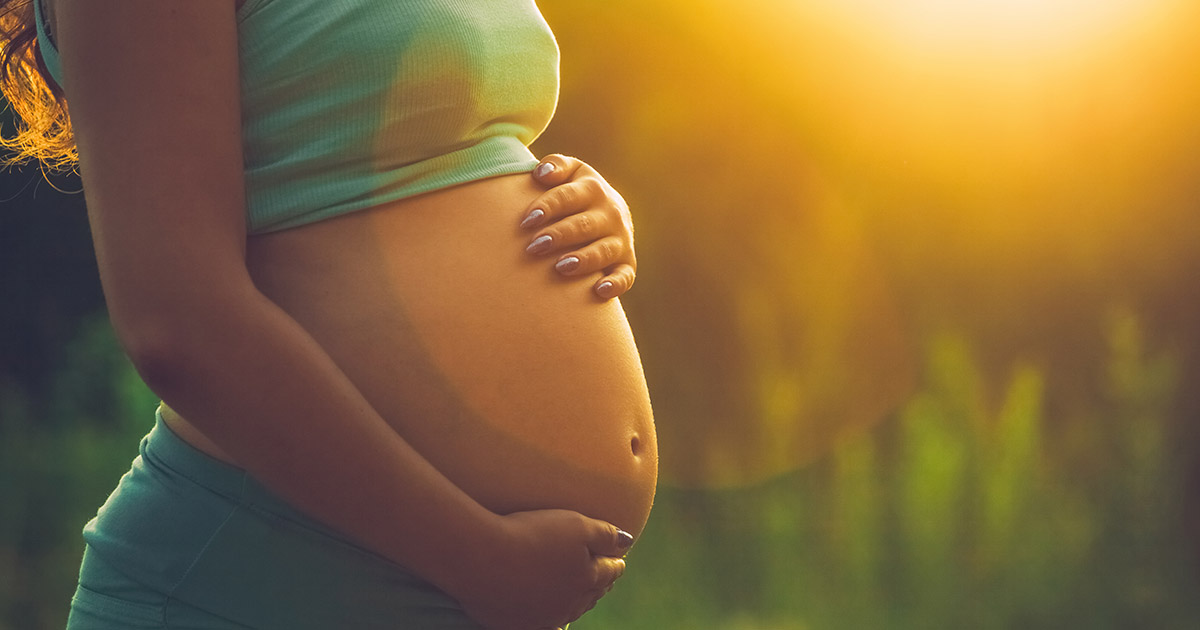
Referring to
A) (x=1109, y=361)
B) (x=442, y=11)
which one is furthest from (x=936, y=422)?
(x=442, y=11)

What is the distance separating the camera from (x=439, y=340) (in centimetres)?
89

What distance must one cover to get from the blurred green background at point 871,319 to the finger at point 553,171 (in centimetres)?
207

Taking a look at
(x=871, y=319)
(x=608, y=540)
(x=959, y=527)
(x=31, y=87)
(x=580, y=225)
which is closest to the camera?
(x=608, y=540)

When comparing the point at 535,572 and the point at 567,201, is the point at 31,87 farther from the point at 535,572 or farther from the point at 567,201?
the point at 535,572

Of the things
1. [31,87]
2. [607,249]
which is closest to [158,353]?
[607,249]

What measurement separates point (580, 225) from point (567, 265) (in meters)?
0.05

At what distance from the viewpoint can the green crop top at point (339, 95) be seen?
0.85 meters

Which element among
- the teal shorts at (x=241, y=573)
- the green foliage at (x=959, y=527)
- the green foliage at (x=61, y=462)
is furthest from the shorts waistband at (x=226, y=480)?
the green foliage at (x=61, y=462)

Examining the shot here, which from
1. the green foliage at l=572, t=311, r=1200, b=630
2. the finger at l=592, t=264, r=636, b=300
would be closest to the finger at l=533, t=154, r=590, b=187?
the finger at l=592, t=264, r=636, b=300

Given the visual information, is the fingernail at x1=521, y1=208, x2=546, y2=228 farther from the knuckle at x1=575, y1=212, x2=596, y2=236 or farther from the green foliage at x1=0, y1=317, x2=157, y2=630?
the green foliage at x1=0, y1=317, x2=157, y2=630

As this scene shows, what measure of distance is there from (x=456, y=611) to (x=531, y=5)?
2.04 ft

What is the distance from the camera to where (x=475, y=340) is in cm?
91

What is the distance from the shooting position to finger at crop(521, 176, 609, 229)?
3.27 feet

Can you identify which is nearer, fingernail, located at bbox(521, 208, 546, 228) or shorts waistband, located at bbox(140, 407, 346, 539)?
shorts waistband, located at bbox(140, 407, 346, 539)
